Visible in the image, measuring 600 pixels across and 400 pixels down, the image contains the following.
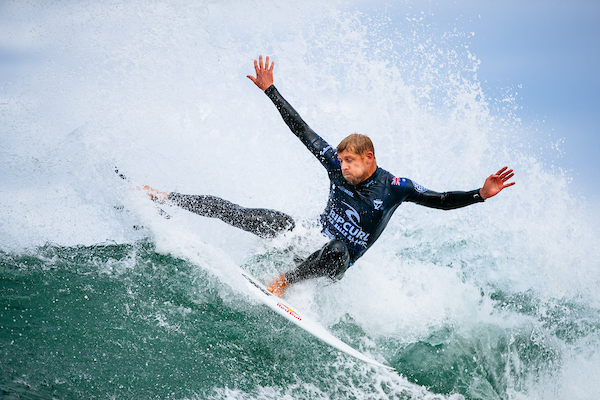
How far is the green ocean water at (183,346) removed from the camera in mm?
3758

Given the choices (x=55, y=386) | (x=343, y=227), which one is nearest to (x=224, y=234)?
(x=343, y=227)

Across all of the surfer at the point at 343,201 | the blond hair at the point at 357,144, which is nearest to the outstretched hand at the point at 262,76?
the surfer at the point at 343,201

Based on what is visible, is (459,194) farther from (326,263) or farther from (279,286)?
(279,286)

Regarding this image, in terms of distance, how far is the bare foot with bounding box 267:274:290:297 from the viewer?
16.4 feet

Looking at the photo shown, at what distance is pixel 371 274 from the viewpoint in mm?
6379

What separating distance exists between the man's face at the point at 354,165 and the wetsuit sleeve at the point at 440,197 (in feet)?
1.64

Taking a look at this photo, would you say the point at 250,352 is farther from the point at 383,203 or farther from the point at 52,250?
the point at 52,250

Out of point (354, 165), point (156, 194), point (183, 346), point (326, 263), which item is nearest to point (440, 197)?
point (354, 165)

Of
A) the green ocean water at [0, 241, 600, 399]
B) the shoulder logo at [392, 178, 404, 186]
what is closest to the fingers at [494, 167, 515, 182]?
the shoulder logo at [392, 178, 404, 186]

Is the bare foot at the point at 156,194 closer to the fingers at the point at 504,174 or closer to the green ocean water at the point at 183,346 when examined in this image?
the green ocean water at the point at 183,346

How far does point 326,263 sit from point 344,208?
658 mm

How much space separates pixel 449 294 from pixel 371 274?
1.16m

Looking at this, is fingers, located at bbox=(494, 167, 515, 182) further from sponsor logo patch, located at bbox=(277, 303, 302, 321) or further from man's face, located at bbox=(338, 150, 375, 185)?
sponsor logo patch, located at bbox=(277, 303, 302, 321)

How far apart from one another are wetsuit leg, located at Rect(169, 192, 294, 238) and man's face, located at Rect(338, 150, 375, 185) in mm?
1027
